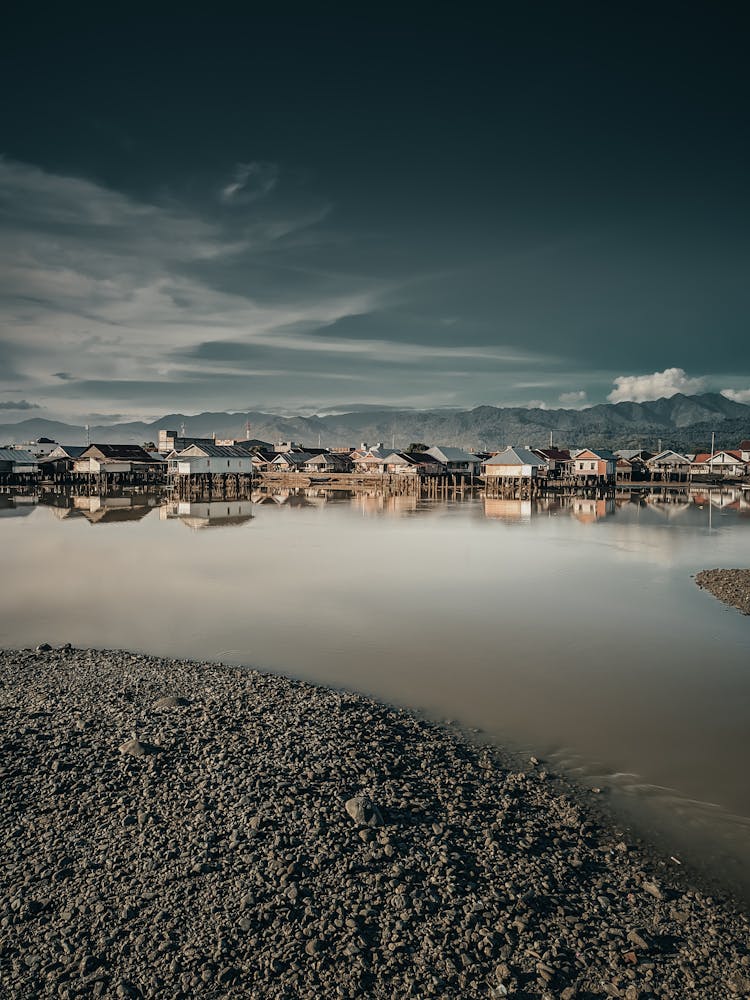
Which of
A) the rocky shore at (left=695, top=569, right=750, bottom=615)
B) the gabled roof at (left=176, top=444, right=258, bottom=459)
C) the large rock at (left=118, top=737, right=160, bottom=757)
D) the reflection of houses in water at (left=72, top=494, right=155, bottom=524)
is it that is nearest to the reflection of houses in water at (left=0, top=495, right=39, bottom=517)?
the reflection of houses in water at (left=72, top=494, right=155, bottom=524)

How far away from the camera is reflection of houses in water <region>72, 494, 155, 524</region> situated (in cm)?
3753

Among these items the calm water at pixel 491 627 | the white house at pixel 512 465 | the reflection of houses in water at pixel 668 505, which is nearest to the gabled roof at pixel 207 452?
the white house at pixel 512 465

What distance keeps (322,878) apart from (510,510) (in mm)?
42878

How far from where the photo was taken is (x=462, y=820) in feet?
18.7

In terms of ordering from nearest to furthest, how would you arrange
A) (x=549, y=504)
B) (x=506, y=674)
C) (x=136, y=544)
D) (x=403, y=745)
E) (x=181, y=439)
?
(x=403, y=745)
(x=506, y=674)
(x=136, y=544)
(x=549, y=504)
(x=181, y=439)

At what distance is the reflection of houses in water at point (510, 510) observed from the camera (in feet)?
130

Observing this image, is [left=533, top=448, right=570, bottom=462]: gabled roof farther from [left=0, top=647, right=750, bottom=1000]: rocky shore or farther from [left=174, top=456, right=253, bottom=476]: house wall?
[left=0, top=647, right=750, bottom=1000]: rocky shore

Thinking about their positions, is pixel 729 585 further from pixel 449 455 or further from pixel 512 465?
pixel 449 455

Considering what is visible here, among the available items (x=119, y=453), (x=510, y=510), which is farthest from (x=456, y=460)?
(x=119, y=453)

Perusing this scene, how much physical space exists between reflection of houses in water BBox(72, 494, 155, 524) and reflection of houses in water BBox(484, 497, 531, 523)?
2424 cm

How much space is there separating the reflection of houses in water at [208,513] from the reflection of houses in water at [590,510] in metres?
22.8

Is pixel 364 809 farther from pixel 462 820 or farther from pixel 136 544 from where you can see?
pixel 136 544

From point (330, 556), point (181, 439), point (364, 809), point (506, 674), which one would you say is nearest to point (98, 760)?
point (364, 809)

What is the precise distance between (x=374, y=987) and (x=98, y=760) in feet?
13.7
